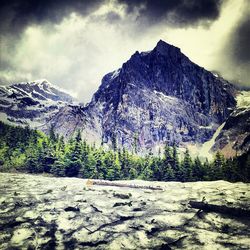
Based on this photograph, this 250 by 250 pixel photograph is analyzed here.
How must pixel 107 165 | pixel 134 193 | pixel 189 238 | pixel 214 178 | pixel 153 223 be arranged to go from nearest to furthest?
pixel 189 238 → pixel 153 223 → pixel 134 193 → pixel 214 178 → pixel 107 165

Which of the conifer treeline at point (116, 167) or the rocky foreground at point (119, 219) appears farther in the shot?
the conifer treeline at point (116, 167)

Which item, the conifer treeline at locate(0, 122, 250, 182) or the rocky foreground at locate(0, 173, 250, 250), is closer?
the rocky foreground at locate(0, 173, 250, 250)

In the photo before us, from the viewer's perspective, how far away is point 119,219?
43.0 meters

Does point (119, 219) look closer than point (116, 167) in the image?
Yes

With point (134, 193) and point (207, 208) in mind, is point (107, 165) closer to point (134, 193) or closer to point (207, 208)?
point (134, 193)

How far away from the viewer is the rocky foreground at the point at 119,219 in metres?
38.5

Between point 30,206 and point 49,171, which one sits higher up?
point 49,171

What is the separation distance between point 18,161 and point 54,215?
183ft

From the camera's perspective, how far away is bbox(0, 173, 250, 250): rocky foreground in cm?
3853

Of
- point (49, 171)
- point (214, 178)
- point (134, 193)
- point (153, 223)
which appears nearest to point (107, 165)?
point (49, 171)

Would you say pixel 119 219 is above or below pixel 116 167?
below

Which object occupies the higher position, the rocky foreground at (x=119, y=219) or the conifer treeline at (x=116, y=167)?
the conifer treeline at (x=116, y=167)

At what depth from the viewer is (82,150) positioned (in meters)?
92.1

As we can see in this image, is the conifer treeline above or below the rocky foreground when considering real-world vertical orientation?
above
